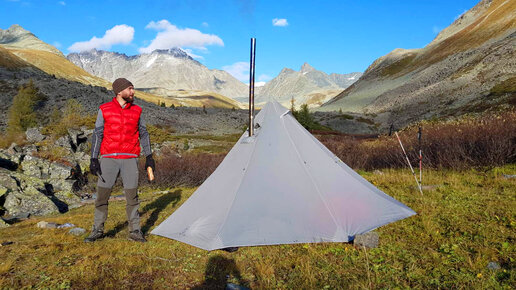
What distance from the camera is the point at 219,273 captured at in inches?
175

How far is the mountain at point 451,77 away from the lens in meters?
47.1

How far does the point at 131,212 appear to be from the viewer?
5.80 metres

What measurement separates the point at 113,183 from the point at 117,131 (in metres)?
0.93

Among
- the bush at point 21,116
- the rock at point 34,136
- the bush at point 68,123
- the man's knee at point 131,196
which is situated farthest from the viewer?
the bush at point 21,116

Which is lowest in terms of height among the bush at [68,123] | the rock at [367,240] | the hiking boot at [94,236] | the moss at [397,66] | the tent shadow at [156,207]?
the tent shadow at [156,207]

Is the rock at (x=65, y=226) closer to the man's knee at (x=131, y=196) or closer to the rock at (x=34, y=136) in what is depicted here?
the man's knee at (x=131, y=196)

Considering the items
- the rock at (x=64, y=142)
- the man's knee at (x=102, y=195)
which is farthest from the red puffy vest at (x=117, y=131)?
the rock at (x=64, y=142)

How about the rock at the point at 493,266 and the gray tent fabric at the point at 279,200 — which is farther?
the gray tent fabric at the point at 279,200

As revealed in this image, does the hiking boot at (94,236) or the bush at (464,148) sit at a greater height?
the bush at (464,148)

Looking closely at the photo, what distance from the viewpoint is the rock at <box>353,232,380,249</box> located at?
5004 mm

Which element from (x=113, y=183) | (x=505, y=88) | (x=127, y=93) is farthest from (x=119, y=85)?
(x=505, y=88)

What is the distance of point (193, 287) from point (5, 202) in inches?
400

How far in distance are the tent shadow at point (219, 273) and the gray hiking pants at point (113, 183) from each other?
6.12 feet

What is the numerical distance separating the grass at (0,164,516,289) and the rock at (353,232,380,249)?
12 centimetres
